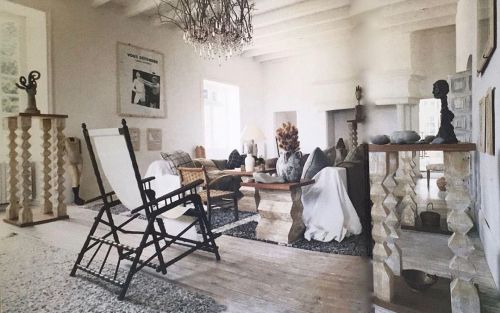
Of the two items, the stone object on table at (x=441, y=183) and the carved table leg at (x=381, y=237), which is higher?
the stone object on table at (x=441, y=183)

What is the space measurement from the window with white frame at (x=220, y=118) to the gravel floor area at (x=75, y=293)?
3609 millimetres

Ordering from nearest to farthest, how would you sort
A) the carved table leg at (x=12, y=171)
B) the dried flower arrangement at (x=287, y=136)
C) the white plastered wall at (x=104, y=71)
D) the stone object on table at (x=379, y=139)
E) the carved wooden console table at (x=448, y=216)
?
the stone object on table at (x=379, y=139) → the carved wooden console table at (x=448, y=216) → the dried flower arrangement at (x=287, y=136) → the carved table leg at (x=12, y=171) → the white plastered wall at (x=104, y=71)

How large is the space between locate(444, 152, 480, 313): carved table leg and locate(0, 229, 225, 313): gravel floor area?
704 mm

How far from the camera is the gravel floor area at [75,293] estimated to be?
111 centimetres

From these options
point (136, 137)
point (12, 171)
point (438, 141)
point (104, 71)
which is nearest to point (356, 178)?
point (438, 141)

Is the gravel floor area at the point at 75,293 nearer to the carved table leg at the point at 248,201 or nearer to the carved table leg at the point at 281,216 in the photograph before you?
the carved table leg at the point at 281,216

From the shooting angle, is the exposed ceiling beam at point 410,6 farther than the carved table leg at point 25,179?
No

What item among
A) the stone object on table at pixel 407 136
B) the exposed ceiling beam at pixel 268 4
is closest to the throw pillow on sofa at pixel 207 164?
the exposed ceiling beam at pixel 268 4

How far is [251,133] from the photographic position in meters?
3.80

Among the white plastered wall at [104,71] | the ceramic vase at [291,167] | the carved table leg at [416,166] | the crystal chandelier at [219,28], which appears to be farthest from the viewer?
the white plastered wall at [104,71]

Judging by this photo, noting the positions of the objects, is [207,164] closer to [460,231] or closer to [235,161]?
[235,161]

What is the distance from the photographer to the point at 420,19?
0.40m

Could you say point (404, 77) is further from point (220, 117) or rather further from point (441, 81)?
point (220, 117)

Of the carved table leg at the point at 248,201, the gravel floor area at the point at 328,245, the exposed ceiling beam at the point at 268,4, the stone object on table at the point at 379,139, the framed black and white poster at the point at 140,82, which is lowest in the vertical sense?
the gravel floor area at the point at 328,245
